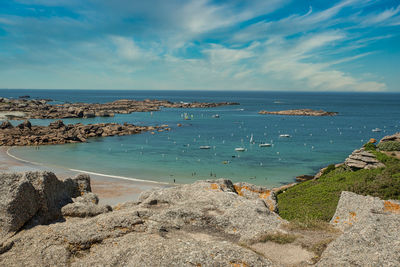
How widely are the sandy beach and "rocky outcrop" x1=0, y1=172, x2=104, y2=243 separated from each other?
2182cm

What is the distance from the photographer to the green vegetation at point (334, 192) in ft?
66.1

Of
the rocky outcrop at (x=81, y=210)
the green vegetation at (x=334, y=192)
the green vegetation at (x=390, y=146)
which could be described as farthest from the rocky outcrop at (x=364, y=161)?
the rocky outcrop at (x=81, y=210)

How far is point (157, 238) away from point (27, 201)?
5.11m

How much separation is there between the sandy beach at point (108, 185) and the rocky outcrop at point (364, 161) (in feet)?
75.7

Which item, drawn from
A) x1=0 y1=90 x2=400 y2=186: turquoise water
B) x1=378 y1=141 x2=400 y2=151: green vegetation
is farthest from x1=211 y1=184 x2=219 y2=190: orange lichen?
x1=0 y1=90 x2=400 y2=186: turquoise water

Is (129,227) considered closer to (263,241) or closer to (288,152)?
(263,241)

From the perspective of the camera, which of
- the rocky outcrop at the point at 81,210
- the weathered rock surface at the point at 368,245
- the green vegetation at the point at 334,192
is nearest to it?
the weathered rock surface at the point at 368,245

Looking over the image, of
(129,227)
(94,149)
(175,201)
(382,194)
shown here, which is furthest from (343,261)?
(94,149)

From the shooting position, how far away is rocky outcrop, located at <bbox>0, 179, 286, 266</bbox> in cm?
794

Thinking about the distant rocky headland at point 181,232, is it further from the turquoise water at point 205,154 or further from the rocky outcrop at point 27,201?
the turquoise water at point 205,154

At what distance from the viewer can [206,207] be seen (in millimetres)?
12102

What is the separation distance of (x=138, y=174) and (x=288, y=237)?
42.0 metres

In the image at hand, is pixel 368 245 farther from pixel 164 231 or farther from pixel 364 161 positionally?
pixel 364 161

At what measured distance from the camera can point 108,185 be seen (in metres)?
42.0
